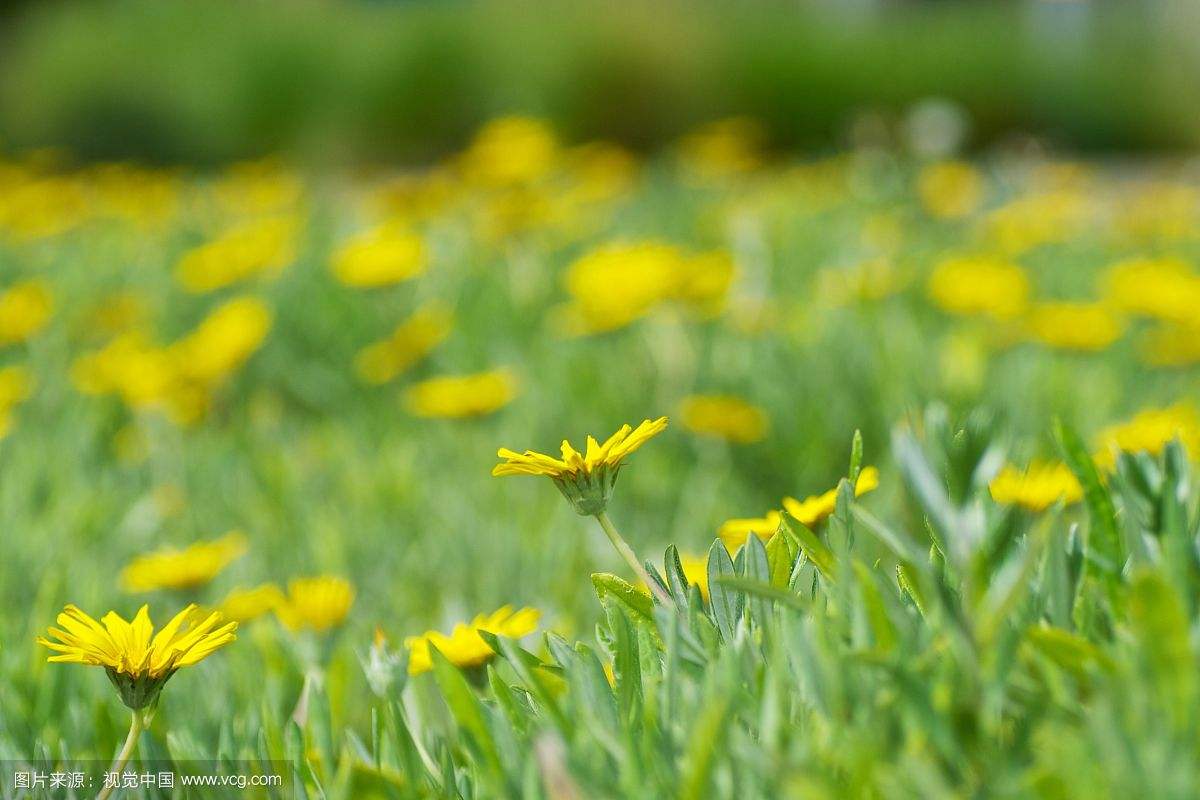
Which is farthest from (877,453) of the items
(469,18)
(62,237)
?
(469,18)

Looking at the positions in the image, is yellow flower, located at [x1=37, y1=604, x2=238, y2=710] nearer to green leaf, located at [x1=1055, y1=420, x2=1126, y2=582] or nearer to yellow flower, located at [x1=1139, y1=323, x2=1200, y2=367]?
green leaf, located at [x1=1055, y1=420, x2=1126, y2=582]

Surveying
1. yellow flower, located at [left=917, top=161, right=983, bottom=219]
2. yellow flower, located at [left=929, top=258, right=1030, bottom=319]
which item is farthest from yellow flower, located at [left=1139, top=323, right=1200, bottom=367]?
yellow flower, located at [left=917, top=161, right=983, bottom=219]

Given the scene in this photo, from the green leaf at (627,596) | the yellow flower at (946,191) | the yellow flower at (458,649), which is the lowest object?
the yellow flower at (946,191)

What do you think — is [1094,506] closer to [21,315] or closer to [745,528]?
[745,528]

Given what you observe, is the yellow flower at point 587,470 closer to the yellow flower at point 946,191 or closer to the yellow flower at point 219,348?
the yellow flower at point 219,348

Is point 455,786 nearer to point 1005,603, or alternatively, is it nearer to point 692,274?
point 1005,603

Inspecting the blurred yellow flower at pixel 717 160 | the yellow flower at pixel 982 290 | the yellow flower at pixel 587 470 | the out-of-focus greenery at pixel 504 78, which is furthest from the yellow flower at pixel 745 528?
the out-of-focus greenery at pixel 504 78

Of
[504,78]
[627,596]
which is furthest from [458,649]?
[504,78]
